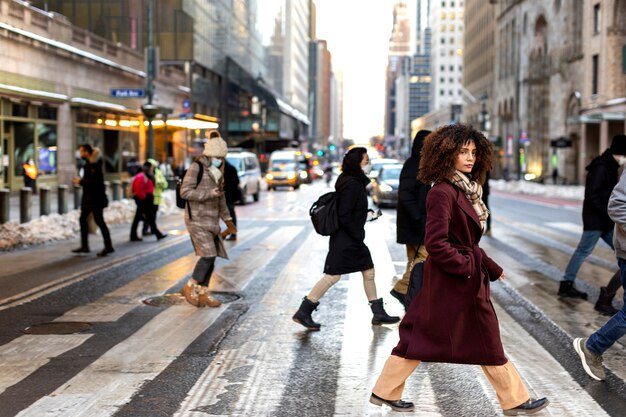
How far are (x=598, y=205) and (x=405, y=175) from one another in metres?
2.34

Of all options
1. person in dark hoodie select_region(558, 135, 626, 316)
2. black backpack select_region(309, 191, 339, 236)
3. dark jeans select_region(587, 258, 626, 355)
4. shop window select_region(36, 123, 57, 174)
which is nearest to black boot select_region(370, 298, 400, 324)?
black backpack select_region(309, 191, 339, 236)

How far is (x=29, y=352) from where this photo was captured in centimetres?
702

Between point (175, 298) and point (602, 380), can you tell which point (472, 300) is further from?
point (175, 298)

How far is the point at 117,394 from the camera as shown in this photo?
571 cm

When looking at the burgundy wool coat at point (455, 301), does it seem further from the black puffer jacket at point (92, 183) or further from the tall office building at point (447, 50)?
the tall office building at point (447, 50)

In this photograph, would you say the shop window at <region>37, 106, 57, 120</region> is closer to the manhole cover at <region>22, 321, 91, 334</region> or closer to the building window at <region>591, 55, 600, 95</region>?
the manhole cover at <region>22, 321, 91, 334</region>

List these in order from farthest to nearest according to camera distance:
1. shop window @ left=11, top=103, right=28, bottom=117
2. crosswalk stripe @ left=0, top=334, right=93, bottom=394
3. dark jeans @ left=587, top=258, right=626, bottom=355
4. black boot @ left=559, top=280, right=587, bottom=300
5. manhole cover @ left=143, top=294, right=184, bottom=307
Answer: shop window @ left=11, top=103, right=28, bottom=117 → black boot @ left=559, top=280, right=587, bottom=300 → manhole cover @ left=143, top=294, right=184, bottom=307 → crosswalk stripe @ left=0, top=334, right=93, bottom=394 → dark jeans @ left=587, top=258, right=626, bottom=355

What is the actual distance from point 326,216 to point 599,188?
330 cm

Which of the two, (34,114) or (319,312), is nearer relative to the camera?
(319,312)

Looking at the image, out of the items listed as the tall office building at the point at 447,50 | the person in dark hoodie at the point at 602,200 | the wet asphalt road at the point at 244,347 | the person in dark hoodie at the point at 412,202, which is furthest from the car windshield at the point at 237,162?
the tall office building at the point at 447,50

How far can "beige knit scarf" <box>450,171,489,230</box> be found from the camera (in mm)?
4828

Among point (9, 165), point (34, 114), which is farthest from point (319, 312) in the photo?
point (34, 114)

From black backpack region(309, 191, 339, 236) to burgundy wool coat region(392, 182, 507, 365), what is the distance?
2906 millimetres

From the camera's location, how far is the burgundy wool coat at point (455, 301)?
4.72 m
